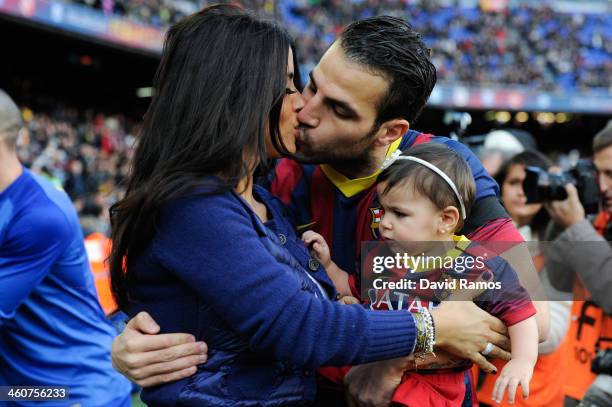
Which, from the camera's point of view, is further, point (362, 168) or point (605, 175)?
point (605, 175)

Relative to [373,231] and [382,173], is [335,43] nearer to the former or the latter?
[382,173]

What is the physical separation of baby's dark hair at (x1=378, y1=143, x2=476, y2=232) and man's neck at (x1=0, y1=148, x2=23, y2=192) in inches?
64.8

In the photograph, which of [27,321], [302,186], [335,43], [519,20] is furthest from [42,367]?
[519,20]

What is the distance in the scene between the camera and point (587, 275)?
293cm

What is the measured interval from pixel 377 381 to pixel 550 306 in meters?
1.64

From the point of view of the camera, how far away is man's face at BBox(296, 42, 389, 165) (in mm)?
2225

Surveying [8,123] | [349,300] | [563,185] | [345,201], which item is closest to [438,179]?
[345,201]

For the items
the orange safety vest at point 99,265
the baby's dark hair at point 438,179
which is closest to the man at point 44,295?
the baby's dark hair at point 438,179

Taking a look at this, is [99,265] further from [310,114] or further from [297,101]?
[297,101]

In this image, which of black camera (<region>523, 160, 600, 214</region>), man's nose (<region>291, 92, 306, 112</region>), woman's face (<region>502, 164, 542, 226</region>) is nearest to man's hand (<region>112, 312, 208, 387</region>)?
man's nose (<region>291, 92, 306, 112</region>)

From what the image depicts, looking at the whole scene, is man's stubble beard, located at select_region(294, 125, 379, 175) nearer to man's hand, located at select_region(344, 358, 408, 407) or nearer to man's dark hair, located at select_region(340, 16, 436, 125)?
man's dark hair, located at select_region(340, 16, 436, 125)

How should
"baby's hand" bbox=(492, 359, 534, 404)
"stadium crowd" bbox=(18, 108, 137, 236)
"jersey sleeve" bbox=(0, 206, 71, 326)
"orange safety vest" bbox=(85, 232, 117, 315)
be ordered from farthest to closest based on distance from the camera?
"stadium crowd" bbox=(18, 108, 137, 236)
"orange safety vest" bbox=(85, 232, 117, 315)
"jersey sleeve" bbox=(0, 206, 71, 326)
"baby's hand" bbox=(492, 359, 534, 404)

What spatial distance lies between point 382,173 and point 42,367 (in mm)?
1736

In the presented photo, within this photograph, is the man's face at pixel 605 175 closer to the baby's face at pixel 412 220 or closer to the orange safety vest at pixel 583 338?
the orange safety vest at pixel 583 338
